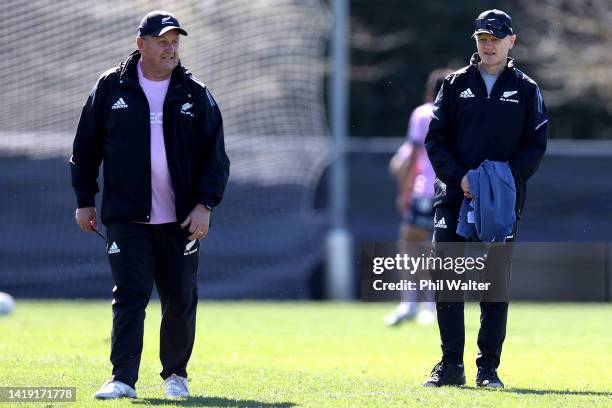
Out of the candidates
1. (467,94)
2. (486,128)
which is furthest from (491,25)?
(486,128)

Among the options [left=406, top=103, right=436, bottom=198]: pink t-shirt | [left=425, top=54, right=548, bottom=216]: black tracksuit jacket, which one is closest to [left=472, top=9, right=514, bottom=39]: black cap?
[left=425, top=54, right=548, bottom=216]: black tracksuit jacket

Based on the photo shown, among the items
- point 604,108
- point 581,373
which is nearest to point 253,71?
point 581,373

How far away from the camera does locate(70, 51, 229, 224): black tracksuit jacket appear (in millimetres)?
6812

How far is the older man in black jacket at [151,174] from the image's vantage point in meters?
6.81

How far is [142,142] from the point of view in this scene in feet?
22.3

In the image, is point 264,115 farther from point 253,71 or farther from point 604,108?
point 604,108

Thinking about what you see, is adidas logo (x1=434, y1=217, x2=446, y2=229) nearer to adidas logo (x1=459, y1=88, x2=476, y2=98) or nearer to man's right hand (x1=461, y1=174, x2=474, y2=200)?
man's right hand (x1=461, y1=174, x2=474, y2=200)

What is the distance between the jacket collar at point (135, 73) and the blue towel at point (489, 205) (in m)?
1.69

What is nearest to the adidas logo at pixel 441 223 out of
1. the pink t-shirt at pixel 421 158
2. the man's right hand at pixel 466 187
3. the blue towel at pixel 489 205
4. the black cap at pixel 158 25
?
the blue towel at pixel 489 205

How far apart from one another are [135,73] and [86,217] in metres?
0.87

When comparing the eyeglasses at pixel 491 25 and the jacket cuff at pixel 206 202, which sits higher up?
the eyeglasses at pixel 491 25

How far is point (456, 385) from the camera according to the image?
730 cm

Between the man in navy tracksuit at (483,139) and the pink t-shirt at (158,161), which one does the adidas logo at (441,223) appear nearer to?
the man in navy tracksuit at (483,139)

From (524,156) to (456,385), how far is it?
1372 mm
